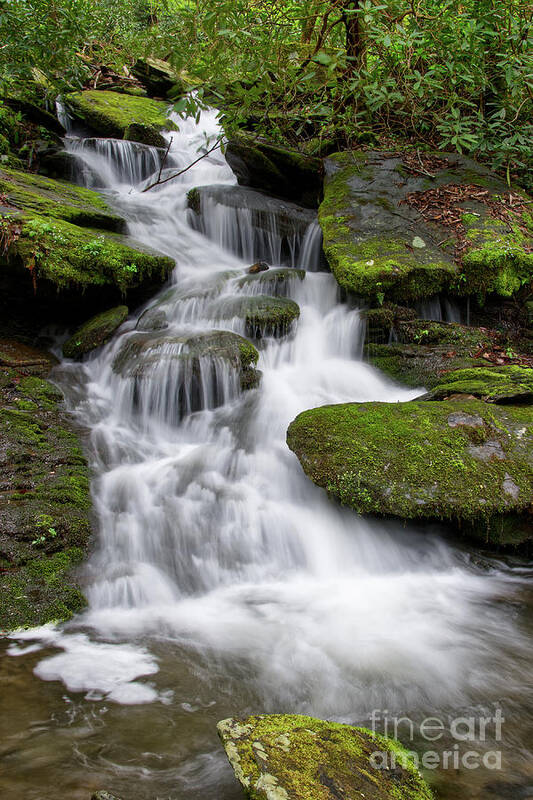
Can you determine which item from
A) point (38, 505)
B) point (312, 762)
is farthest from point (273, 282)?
point (312, 762)

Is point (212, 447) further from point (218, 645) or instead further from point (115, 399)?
point (218, 645)

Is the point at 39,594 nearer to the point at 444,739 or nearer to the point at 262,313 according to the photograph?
the point at 444,739

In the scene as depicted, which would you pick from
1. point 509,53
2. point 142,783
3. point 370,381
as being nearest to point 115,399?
point 370,381

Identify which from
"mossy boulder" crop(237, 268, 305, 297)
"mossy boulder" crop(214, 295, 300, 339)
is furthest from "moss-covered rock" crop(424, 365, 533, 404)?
"mossy boulder" crop(237, 268, 305, 297)

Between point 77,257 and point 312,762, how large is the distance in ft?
20.2

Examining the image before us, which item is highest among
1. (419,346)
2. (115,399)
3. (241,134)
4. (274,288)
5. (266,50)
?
(241,134)

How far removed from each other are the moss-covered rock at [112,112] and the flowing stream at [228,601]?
735 centimetres

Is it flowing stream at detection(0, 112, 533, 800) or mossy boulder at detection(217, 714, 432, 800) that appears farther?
flowing stream at detection(0, 112, 533, 800)

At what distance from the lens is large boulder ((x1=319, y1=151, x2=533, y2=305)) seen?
6.20m

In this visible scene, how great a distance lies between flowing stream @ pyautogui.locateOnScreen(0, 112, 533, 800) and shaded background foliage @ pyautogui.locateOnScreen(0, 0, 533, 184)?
310cm

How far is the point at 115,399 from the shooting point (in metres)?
5.79

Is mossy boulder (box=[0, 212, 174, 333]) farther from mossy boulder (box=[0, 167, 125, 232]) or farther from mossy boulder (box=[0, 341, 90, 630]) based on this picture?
mossy boulder (box=[0, 341, 90, 630])

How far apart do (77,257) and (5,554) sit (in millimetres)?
4230

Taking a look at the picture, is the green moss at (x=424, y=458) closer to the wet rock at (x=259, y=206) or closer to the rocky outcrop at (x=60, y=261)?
the rocky outcrop at (x=60, y=261)
